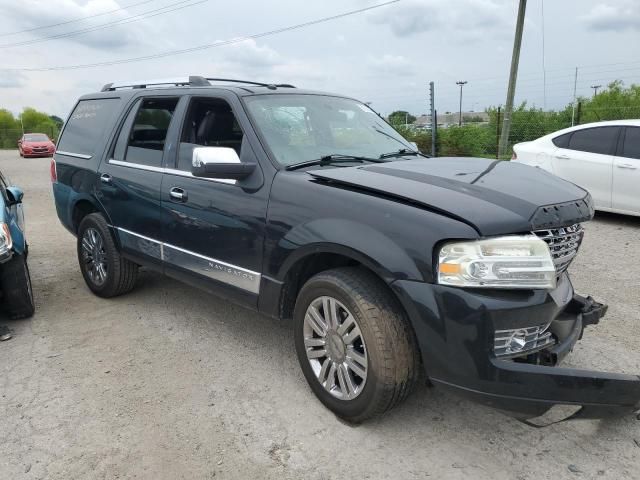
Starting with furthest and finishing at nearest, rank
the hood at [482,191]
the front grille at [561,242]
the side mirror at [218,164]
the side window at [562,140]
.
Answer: the side window at [562,140]
the side mirror at [218,164]
the front grille at [561,242]
the hood at [482,191]

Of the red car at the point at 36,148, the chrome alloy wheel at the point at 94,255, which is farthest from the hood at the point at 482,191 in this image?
the red car at the point at 36,148

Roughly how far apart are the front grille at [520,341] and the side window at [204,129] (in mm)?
2304

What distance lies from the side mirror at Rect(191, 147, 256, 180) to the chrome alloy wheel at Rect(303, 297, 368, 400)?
3.07ft

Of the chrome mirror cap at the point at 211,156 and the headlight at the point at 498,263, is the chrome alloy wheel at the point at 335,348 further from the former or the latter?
the chrome mirror cap at the point at 211,156

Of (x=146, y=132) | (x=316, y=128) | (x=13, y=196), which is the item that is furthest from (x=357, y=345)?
(x=13, y=196)

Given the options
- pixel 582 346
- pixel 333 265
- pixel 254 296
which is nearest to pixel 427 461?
pixel 333 265

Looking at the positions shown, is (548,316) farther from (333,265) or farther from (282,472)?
(282,472)

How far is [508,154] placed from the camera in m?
14.8

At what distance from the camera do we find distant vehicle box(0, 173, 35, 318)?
416cm

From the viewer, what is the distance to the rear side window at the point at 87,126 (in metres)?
4.93

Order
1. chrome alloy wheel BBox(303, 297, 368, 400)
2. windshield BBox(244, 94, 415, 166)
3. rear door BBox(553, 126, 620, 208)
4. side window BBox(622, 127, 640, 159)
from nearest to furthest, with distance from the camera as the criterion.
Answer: chrome alloy wheel BBox(303, 297, 368, 400) → windshield BBox(244, 94, 415, 166) → side window BBox(622, 127, 640, 159) → rear door BBox(553, 126, 620, 208)

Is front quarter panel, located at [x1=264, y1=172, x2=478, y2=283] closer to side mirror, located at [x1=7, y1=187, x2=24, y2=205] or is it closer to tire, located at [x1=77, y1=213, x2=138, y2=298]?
tire, located at [x1=77, y1=213, x2=138, y2=298]

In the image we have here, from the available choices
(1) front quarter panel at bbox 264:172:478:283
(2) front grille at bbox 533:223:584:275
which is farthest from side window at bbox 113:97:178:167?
(2) front grille at bbox 533:223:584:275

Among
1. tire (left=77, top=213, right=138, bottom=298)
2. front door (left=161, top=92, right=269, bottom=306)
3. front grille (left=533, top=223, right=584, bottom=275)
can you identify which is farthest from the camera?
tire (left=77, top=213, right=138, bottom=298)
